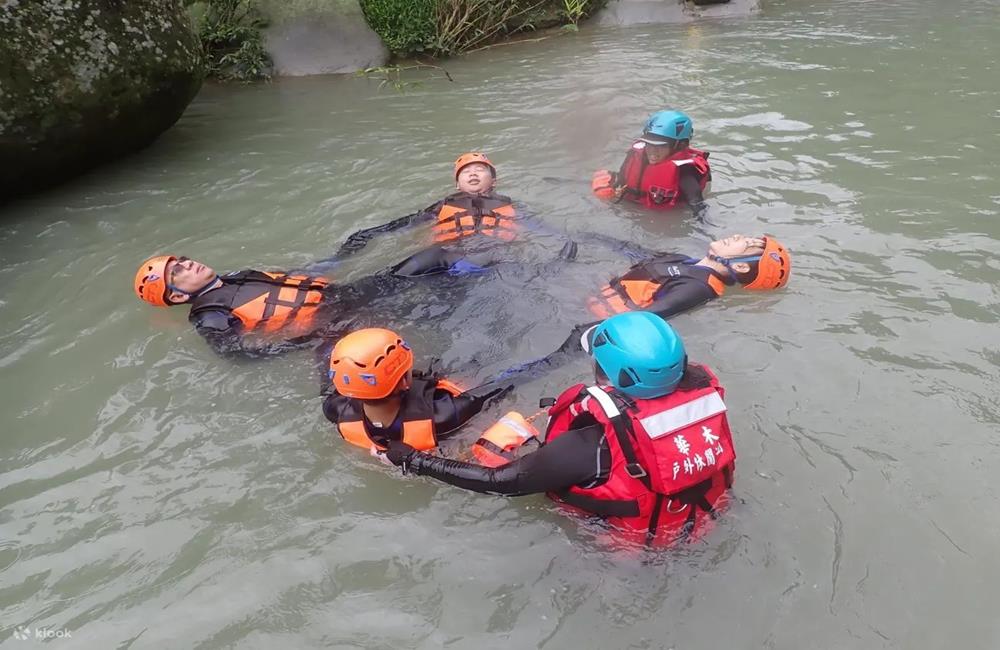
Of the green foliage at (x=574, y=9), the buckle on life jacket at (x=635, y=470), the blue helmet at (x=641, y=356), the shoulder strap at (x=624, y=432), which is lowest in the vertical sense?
the buckle on life jacket at (x=635, y=470)

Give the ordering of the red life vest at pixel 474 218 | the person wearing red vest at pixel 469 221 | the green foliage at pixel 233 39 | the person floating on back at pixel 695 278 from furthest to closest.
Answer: the green foliage at pixel 233 39
the red life vest at pixel 474 218
the person wearing red vest at pixel 469 221
the person floating on back at pixel 695 278

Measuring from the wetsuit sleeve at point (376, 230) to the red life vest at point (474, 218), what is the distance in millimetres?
131

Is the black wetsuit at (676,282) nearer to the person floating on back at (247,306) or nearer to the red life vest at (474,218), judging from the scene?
the red life vest at (474,218)

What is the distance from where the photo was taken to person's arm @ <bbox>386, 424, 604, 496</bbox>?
303 cm

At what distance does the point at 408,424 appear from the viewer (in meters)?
3.78

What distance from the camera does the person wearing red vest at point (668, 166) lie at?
252 inches

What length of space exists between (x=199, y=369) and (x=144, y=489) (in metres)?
1.19

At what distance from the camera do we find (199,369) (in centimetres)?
478

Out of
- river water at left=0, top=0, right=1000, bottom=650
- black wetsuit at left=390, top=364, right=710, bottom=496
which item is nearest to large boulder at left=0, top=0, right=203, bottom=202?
river water at left=0, top=0, right=1000, bottom=650

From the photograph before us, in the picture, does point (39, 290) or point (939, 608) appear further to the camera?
point (39, 290)

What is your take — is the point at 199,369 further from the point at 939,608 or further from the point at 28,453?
the point at 939,608

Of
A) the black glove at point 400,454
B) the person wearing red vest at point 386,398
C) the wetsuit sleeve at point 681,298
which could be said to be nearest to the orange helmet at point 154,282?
the person wearing red vest at point 386,398

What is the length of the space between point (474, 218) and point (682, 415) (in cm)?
383

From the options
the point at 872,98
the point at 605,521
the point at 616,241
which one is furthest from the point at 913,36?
the point at 605,521
